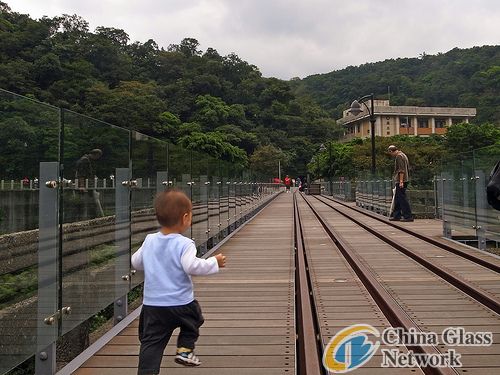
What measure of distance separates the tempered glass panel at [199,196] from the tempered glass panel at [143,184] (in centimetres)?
201

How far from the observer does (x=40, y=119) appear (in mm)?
3213

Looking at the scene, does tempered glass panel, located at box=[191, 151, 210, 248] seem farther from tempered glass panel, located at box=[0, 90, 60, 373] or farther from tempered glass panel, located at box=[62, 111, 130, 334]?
tempered glass panel, located at box=[0, 90, 60, 373]

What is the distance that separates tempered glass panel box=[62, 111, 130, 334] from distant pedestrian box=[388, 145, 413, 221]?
9.56m

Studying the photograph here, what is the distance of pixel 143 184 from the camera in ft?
17.8

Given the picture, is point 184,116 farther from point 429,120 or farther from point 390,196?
point 390,196

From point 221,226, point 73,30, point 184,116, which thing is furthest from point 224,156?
point 221,226

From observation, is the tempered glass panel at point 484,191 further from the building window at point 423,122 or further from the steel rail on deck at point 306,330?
the building window at point 423,122

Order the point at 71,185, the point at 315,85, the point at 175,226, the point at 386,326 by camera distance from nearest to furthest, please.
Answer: the point at 175,226
the point at 71,185
the point at 386,326
the point at 315,85

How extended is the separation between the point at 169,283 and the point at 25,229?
2.96 ft

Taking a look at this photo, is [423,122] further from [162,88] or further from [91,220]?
[91,220]

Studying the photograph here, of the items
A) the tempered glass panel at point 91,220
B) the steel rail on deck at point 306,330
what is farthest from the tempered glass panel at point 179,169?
the steel rail on deck at point 306,330

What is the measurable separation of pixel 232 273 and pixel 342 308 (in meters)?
2.39

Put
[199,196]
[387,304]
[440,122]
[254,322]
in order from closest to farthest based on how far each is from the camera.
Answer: [254,322] < [387,304] < [199,196] < [440,122]

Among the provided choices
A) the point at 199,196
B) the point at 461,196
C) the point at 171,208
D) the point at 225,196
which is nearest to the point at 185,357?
the point at 171,208
